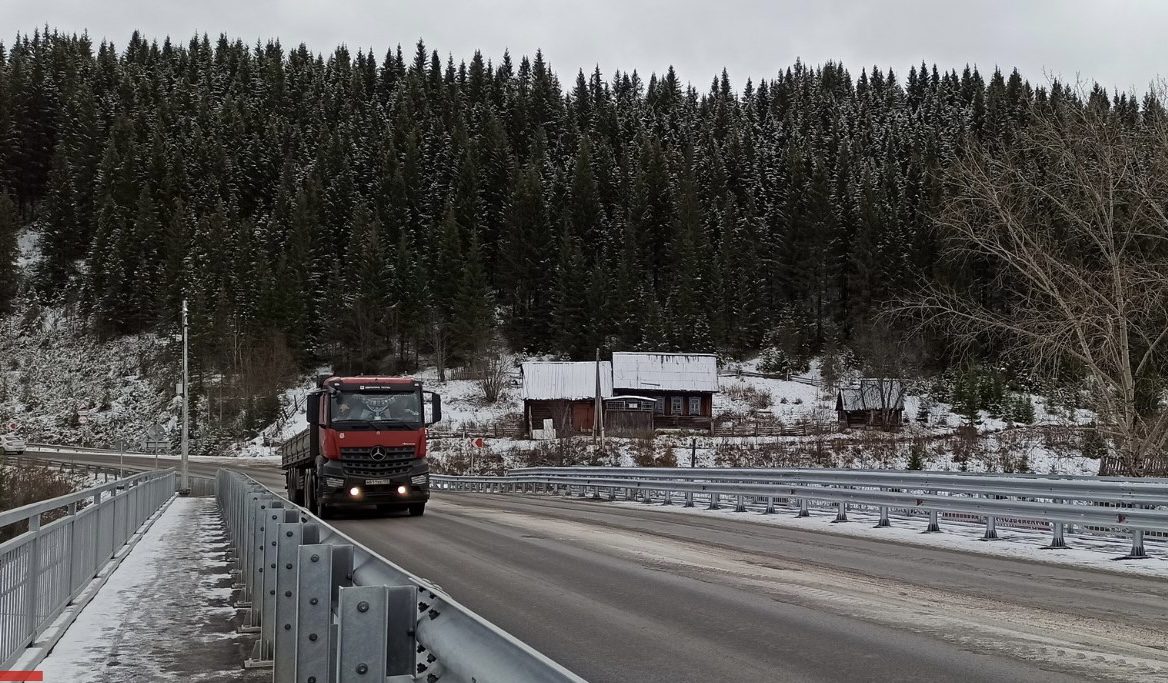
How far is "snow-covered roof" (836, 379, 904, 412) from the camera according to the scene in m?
76.2

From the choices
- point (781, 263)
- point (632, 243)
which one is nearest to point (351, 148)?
point (632, 243)

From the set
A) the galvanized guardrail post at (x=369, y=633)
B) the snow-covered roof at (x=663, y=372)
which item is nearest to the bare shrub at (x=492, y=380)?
the snow-covered roof at (x=663, y=372)

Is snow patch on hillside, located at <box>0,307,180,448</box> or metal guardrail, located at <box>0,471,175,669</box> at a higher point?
snow patch on hillside, located at <box>0,307,180,448</box>

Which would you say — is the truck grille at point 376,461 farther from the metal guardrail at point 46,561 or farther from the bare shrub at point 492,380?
the bare shrub at point 492,380

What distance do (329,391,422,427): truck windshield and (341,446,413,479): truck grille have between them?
28.1 inches

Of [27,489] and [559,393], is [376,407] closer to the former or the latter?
[27,489]

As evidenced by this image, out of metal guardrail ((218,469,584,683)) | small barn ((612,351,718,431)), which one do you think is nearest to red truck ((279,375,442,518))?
metal guardrail ((218,469,584,683))

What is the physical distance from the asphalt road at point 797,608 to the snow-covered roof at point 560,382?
56.4 m

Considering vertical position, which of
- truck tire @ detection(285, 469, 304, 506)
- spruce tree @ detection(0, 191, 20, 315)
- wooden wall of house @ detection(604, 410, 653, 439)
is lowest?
truck tire @ detection(285, 469, 304, 506)

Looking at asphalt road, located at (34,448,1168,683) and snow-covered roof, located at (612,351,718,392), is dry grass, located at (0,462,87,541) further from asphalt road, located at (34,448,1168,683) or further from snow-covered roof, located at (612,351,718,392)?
snow-covered roof, located at (612,351,718,392)

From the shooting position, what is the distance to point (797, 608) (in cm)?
892

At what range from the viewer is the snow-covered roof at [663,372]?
76537 mm

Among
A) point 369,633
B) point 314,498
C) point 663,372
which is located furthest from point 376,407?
point 663,372

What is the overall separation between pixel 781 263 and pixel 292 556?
10440cm
